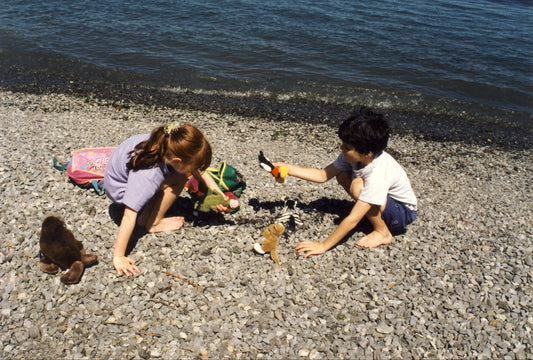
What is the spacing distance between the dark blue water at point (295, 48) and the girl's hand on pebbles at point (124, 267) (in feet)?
28.3

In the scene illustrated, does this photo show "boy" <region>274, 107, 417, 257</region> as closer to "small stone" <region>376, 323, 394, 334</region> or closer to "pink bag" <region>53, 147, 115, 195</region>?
"small stone" <region>376, 323, 394, 334</region>

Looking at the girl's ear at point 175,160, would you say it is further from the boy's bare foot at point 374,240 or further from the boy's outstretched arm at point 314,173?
the boy's bare foot at point 374,240

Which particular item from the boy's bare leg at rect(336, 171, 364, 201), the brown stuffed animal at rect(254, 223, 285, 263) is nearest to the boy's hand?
the brown stuffed animal at rect(254, 223, 285, 263)

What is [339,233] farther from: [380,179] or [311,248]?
[380,179]

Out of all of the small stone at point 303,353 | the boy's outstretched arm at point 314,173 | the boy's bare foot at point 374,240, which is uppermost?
the boy's outstretched arm at point 314,173

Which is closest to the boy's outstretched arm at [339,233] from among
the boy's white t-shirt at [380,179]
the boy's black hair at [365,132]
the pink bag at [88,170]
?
the boy's white t-shirt at [380,179]

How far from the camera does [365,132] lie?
4.43 m

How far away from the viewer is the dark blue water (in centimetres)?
1311

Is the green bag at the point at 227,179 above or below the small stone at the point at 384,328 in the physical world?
above

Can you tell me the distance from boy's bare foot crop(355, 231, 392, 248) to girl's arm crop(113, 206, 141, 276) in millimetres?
3022

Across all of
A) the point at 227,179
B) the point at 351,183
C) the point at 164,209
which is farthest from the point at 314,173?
the point at 164,209

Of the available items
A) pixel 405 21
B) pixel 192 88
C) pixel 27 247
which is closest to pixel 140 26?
pixel 192 88

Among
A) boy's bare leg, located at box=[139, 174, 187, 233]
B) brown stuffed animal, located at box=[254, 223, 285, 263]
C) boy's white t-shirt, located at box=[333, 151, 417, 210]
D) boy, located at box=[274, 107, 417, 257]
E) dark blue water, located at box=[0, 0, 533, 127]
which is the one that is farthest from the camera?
dark blue water, located at box=[0, 0, 533, 127]

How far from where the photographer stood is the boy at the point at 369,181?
4.49m
